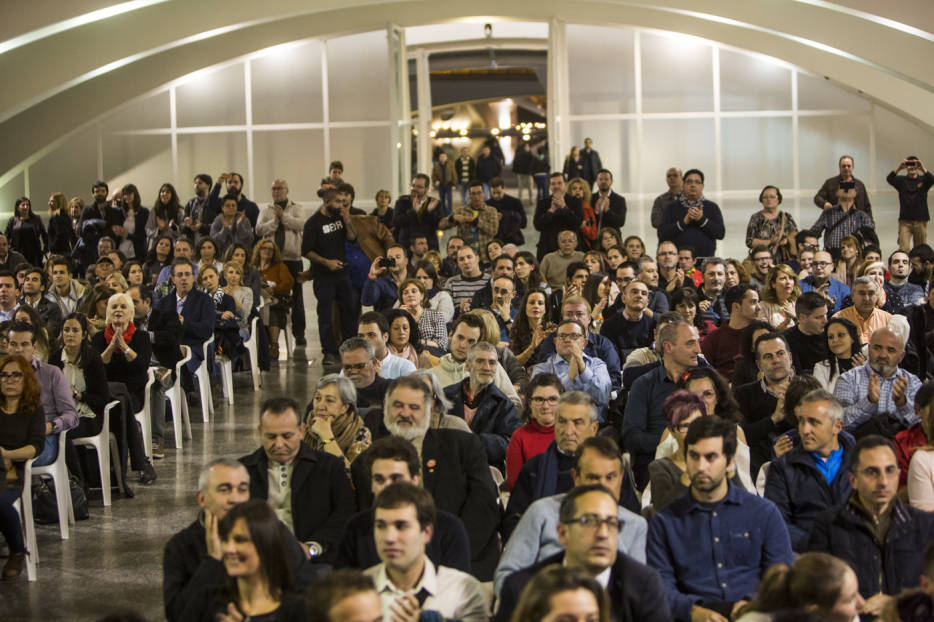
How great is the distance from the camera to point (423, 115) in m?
19.2

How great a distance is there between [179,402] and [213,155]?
12002 mm

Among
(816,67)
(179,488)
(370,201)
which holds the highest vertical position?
(816,67)

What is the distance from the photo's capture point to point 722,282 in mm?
8719

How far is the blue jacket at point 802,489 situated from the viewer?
4.77 metres

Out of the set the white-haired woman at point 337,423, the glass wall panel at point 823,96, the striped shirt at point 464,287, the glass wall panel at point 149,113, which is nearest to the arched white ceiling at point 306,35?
the glass wall panel at point 149,113

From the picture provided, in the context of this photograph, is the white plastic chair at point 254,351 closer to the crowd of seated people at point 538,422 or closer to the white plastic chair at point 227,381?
the crowd of seated people at point 538,422

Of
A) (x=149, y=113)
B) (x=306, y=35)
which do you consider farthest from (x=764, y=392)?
(x=149, y=113)

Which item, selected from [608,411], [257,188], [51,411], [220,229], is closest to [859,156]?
[257,188]

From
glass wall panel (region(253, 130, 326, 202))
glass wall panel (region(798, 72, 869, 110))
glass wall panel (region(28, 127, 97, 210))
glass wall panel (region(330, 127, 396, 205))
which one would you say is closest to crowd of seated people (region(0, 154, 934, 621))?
glass wall panel (region(330, 127, 396, 205))

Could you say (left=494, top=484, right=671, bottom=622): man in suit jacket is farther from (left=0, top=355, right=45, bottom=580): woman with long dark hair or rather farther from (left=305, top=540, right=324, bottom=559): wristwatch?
(left=0, top=355, right=45, bottom=580): woman with long dark hair

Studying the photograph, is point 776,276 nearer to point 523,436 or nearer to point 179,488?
point 523,436

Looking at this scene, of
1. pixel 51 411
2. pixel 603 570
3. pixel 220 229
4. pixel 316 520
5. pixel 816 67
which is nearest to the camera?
pixel 603 570

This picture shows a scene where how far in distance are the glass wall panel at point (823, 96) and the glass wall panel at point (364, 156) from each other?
6.71 meters

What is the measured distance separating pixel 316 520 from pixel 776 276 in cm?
450
